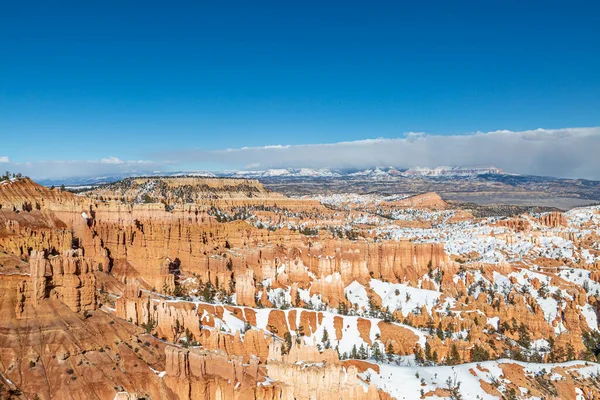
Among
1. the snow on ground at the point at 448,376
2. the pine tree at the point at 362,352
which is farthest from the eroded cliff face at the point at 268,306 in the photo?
the pine tree at the point at 362,352

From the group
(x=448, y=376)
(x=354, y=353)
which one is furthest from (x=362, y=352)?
(x=448, y=376)

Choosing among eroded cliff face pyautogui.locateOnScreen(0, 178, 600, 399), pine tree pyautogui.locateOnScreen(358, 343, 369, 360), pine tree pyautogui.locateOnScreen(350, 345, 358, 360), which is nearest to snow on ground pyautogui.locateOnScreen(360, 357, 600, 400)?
eroded cliff face pyautogui.locateOnScreen(0, 178, 600, 399)

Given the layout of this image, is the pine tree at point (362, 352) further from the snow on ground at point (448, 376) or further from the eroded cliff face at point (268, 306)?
the snow on ground at point (448, 376)

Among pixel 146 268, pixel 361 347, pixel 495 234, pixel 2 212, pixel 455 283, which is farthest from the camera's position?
pixel 495 234

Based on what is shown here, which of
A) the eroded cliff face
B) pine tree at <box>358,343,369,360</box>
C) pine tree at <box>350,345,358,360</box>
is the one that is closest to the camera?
the eroded cliff face

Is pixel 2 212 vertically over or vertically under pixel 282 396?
over

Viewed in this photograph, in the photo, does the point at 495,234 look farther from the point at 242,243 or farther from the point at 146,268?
the point at 146,268

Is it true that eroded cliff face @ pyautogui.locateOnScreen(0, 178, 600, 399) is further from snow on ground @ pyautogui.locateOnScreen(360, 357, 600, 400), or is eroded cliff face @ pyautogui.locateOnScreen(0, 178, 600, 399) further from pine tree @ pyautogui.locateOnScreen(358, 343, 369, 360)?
pine tree @ pyautogui.locateOnScreen(358, 343, 369, 360)

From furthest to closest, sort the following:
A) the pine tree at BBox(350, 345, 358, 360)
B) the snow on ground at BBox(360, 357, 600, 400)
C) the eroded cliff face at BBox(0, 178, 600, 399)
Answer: the pine tree at BBox(350, 345, 358, 360)
the snow on ground at BBox(360, 357, 600, 400)
the eroded cliff face at BBox(0, 178, 600, 399)

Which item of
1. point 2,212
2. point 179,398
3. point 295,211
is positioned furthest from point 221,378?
point 295,211
